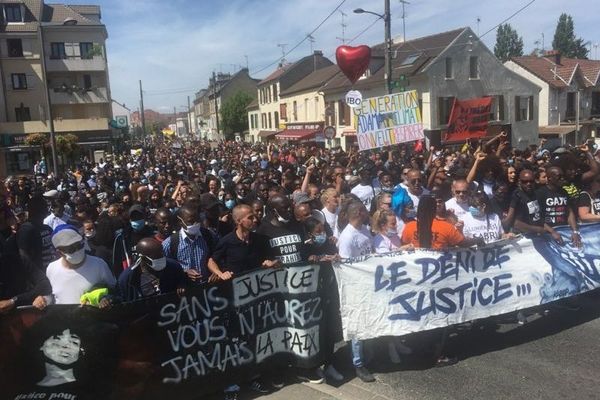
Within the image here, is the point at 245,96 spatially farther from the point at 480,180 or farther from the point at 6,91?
the point at 480,180

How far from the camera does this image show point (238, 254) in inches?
183

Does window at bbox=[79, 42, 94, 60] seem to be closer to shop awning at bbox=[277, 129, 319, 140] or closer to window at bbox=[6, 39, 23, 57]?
window at bbox=[6, 39, 23, 57]

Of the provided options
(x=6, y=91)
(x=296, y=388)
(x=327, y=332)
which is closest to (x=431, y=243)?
(x=327, y=332)

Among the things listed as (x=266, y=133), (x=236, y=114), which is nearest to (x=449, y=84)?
Result: (x=266, y=133)

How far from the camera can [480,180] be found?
26.2 ft

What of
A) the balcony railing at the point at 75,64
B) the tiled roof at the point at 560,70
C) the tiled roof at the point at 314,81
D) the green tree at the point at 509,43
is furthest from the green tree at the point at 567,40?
the balcony railing at the point at 75,64

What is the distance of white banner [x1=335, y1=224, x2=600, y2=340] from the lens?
187 inches

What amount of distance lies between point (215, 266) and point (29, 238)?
6.29 ft

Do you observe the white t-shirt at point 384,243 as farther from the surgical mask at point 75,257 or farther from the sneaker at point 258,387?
the surgical mask at point 75,257

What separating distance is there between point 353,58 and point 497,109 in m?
20.7

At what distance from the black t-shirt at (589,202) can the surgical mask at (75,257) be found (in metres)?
5.88

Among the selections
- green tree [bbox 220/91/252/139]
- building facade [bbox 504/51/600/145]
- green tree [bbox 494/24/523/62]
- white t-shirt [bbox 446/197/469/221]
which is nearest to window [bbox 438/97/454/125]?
building facade [bbox 504/51/600/145]

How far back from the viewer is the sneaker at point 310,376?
468 centimetres

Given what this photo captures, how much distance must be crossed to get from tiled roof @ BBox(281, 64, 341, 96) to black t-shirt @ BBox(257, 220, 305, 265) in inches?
1365
